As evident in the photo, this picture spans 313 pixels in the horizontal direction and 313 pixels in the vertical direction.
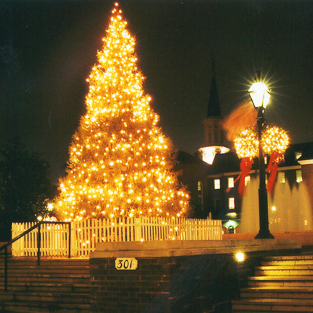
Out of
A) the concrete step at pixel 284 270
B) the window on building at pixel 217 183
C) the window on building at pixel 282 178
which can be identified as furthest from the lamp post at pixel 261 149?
the window on building at pixel 217 183

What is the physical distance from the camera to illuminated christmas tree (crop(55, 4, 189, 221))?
20.5 meters

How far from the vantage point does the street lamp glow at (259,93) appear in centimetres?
1442

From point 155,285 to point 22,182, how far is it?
34.4 meters

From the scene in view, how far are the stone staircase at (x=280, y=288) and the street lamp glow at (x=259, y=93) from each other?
445 centimetres

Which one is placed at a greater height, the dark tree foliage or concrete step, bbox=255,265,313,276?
the dark tree foliage

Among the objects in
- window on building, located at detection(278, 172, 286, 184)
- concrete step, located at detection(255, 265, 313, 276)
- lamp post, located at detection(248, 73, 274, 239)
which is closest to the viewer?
concrete step, located at detection(255, 265, 313, 276)

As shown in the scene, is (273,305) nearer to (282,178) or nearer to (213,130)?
(282,178)

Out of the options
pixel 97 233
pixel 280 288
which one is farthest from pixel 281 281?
pixel 97 233

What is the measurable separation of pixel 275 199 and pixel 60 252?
53.4m

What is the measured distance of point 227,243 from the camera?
11.6 m

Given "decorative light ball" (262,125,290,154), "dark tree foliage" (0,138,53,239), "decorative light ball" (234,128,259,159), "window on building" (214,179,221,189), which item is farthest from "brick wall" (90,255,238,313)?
"window on building" (214,179,221,189)

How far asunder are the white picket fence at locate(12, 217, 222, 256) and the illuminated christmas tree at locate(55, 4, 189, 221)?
4.64 ft

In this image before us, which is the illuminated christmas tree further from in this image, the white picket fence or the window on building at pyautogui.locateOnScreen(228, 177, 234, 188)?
the window on building at pyautogui.locateOnScreen(228, 177, 234, 188)

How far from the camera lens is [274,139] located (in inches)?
859
